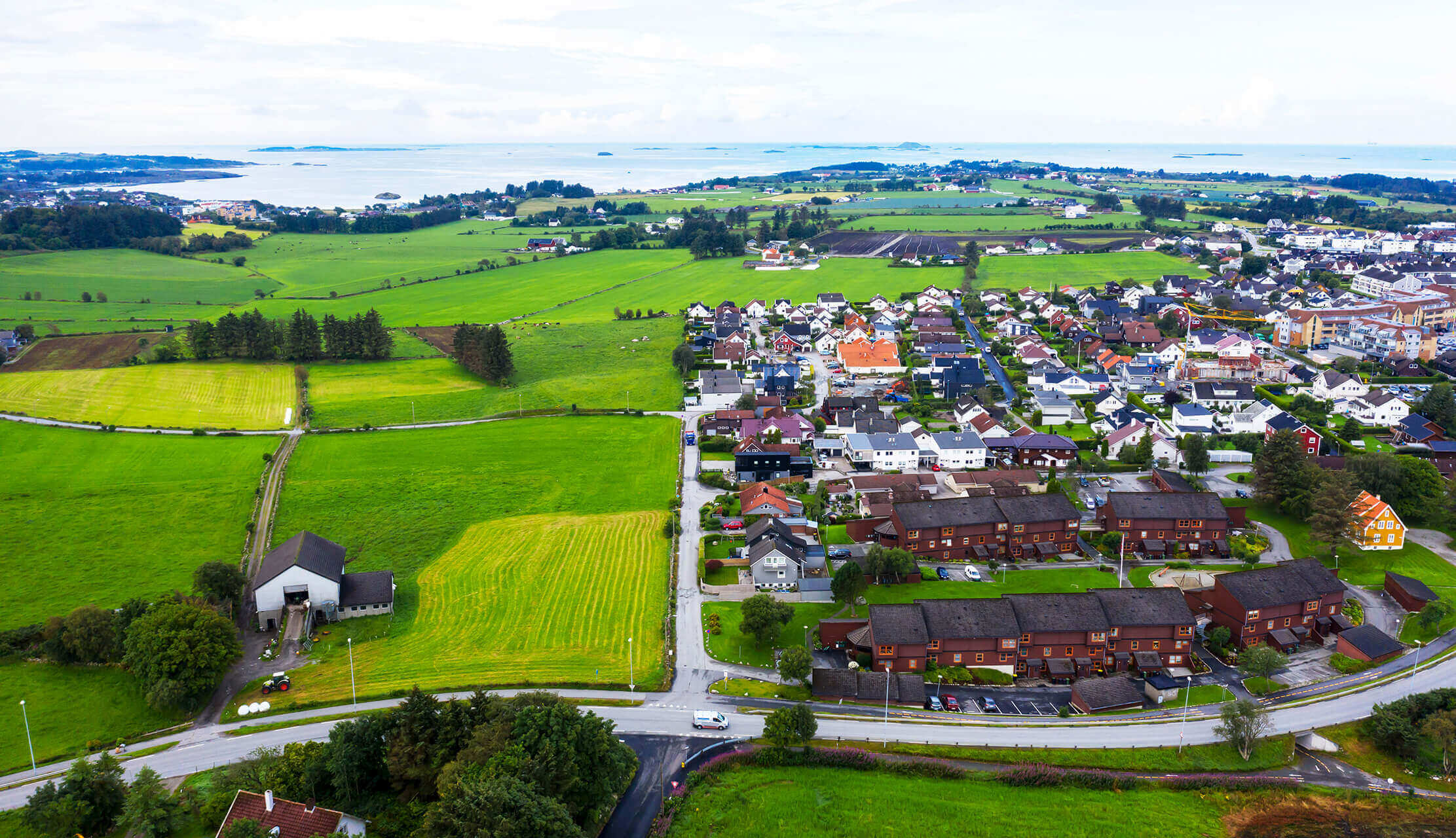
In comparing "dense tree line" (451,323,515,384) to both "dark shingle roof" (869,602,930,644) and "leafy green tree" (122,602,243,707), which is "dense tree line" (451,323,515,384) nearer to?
"leafy green tree" (122,602,243,707)

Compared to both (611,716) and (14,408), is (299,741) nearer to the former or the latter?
(611,716)

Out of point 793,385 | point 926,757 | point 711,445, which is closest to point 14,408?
point 711,445

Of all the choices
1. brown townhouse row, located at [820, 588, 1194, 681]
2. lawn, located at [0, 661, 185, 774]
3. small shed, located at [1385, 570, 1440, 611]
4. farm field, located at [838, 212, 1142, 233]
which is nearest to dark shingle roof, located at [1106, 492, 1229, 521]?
small shed, located at [1385, 570, 1440, 611]

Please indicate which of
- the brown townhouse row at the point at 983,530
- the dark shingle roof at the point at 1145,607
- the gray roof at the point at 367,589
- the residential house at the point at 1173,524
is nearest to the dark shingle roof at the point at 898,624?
the dark shingle roof at the point at 1145,607

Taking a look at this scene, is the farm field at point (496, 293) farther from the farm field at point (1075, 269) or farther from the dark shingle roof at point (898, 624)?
the dark shingle roof at point (898, 624)

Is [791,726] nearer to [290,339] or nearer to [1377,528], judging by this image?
[1377,528]
